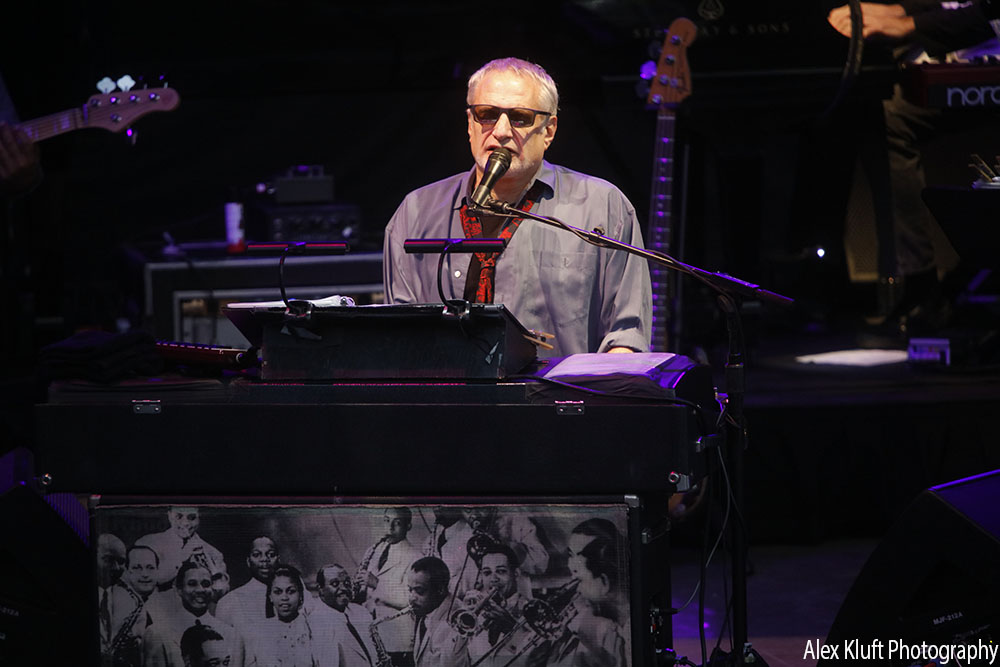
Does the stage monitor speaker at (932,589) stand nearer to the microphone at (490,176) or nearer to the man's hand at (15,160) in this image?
the microphone at (490,176)

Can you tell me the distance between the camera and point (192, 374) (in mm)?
2801

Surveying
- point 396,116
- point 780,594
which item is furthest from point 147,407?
point 396,116

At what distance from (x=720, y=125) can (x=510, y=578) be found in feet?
15.4

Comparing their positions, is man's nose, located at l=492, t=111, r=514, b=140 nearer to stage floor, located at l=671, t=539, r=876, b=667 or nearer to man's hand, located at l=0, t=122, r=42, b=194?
stage floor, located at l=671, t=539, r=876, b=667

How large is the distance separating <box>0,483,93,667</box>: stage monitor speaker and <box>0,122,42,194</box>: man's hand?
240cm

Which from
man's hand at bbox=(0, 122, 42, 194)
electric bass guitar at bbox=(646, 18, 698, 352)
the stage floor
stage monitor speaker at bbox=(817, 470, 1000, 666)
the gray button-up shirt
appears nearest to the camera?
stage monitor speaker at bbox=(817, 470, 1000, 666)

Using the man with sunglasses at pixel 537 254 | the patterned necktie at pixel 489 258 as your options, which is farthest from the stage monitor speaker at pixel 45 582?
the patterned necktie at pixel 489 258

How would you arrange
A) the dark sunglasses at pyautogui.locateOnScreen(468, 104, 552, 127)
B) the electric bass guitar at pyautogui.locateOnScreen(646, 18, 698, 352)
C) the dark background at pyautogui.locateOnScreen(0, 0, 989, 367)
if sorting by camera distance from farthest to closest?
the dark background at pyautogui.locateOnScreen(0, 0, 989, 367), the electric bass guitar at pyautogui.locateOnScreen(646, 18, 698, 352), the dark sunglasses at pyautogui.locateOnScreen(468, 104, 552, 127)

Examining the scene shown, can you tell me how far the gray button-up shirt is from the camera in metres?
3.49

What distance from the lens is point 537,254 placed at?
11.5 ft

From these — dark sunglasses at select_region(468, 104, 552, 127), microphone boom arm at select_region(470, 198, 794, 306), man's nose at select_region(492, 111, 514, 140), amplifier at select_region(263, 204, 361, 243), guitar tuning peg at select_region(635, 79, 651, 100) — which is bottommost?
microphone boom arm at select_region(470, 198, 794, 306)

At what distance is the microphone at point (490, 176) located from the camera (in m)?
2.56

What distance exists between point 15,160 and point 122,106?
0.52m

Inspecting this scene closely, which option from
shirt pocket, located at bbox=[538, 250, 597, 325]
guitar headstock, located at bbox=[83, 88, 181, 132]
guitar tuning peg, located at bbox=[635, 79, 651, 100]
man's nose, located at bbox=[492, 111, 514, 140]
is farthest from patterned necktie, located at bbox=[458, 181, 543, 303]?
guitar headstock, located at bbox=[83, 88, 181, 132]
